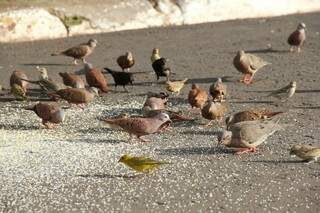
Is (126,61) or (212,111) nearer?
(212,111)

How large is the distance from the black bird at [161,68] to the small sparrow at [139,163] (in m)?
3.99

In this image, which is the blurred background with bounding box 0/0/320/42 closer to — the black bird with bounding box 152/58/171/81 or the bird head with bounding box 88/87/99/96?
the black bird with bounding box 152/58/171/81

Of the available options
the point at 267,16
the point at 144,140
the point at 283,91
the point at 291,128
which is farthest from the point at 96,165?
the point at 267,16

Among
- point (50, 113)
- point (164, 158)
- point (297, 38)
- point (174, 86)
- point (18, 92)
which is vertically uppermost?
point (297, 38)

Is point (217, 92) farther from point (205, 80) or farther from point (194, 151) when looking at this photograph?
point (194, 151)

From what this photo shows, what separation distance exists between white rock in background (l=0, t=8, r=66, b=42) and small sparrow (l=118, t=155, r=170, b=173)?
7.55 meters

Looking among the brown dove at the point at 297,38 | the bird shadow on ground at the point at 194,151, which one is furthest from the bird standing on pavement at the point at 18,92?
the brown dove at the point at 297,38

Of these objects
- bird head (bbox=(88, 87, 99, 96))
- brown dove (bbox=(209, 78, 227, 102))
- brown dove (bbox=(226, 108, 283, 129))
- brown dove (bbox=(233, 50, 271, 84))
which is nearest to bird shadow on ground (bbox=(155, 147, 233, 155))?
brown dove (bbox=(226, 108, 283, 129))

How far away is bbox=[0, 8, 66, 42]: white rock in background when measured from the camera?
14.2 m

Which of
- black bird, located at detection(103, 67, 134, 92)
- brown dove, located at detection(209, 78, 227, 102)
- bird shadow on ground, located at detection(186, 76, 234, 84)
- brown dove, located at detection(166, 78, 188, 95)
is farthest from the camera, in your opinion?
bird shadow on ground, located at detection(186, 76, 234, 84)

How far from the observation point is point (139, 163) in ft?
23.9

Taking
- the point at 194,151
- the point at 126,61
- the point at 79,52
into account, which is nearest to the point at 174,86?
the point at 126,61

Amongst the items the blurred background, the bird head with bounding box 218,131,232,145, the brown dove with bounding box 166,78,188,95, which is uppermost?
the blurred background

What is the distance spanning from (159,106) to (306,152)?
7.51ft
